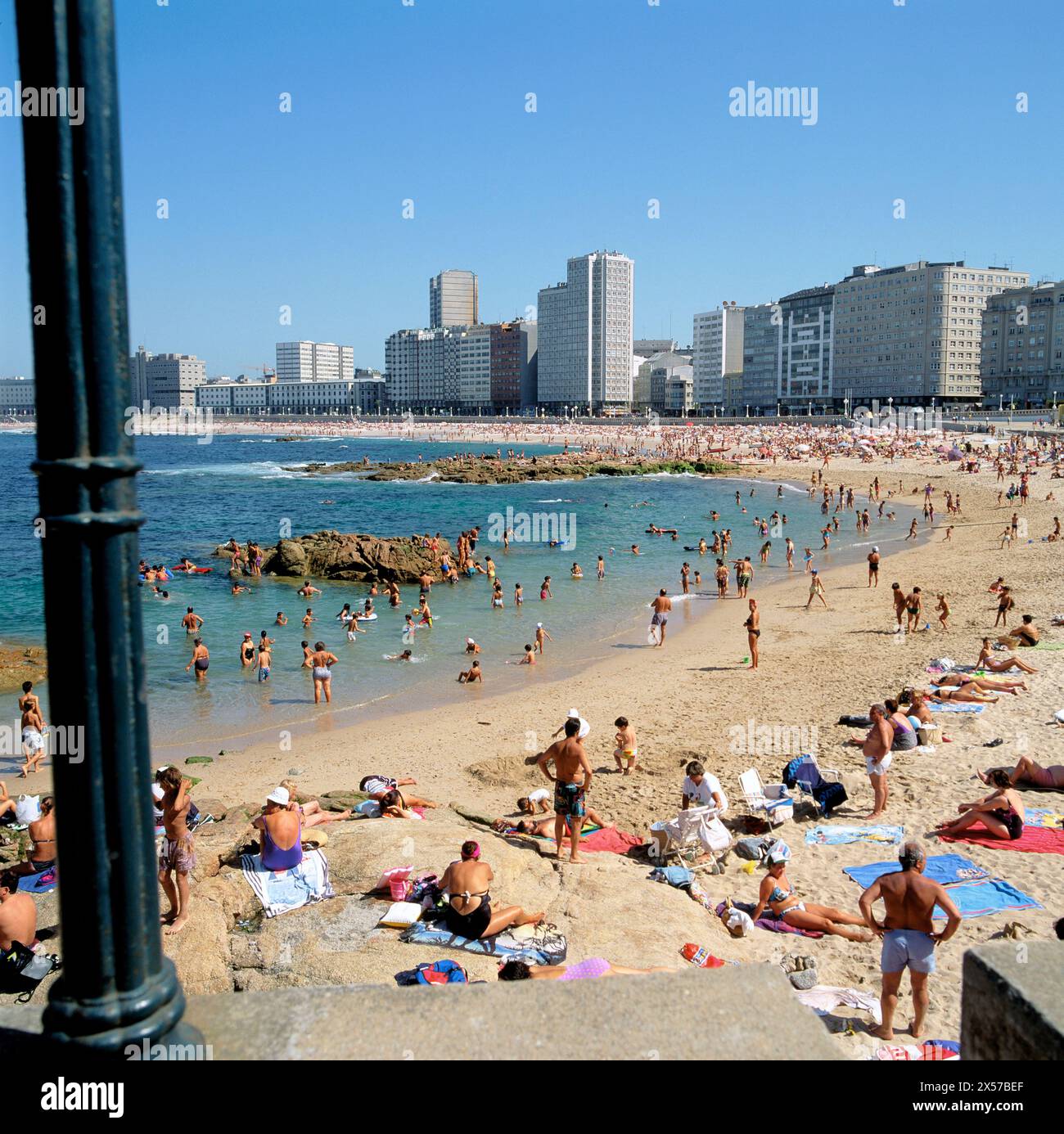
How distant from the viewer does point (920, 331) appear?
128 m

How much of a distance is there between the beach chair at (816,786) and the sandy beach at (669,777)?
0.16m

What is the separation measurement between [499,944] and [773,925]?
2349mm

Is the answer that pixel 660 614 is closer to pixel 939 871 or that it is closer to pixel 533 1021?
pixel 939 871

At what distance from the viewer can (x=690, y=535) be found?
4047 centimetres

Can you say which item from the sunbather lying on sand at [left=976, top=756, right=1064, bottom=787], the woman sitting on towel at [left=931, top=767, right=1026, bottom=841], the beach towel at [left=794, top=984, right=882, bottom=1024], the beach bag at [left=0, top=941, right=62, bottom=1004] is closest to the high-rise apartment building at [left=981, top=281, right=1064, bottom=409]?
the sunbather lying on sand at [left=976, top=756, right=1064, bottom=787]

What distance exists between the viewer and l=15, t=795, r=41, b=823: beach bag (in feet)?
32.8

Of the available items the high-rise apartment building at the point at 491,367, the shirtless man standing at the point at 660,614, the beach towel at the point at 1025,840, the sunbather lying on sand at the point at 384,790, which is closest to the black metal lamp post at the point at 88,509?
the sunbather lying on sand at the point at 384,790

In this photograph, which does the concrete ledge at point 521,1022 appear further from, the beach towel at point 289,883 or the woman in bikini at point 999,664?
the woman in bikini at point 999,664

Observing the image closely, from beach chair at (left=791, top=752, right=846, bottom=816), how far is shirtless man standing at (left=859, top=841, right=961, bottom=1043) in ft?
12.8

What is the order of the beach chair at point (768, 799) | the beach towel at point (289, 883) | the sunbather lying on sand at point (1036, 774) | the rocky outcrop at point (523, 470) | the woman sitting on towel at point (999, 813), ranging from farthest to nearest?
the rocky outcrop at point (523, 470) → the sunbather lying on sand at point (1036, 774) → the beach chair at point (768, 799) → the woman sitting on towel at point (999, 813) → the beach towel at point (289, 883)

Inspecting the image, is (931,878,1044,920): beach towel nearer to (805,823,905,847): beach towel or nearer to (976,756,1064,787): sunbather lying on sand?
(805,823,905,847): beach towel

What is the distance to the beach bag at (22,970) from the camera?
5.90m

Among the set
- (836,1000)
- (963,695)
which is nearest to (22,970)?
(836,1000)

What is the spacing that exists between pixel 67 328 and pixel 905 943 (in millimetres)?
5834
